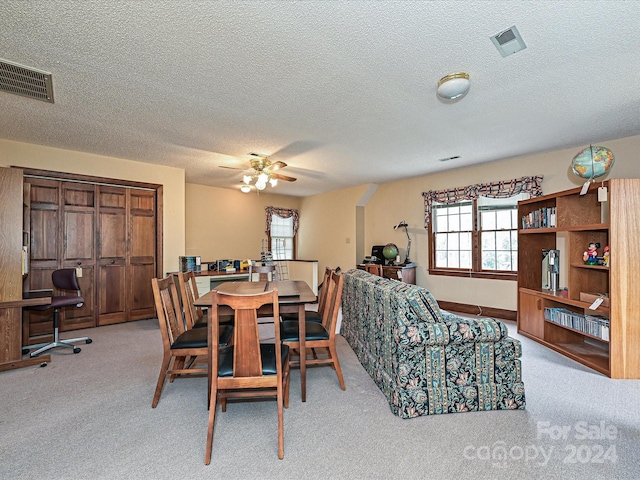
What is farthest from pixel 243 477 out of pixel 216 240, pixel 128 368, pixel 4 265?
pixel 216 240

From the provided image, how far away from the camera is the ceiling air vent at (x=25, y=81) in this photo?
2337 millimetres

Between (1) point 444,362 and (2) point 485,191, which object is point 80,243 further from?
(2) point 485,191

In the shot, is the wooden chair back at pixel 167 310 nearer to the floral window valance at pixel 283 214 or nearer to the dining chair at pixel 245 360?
the dining chair at pixel 245 360

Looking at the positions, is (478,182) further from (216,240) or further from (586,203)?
(216,240)

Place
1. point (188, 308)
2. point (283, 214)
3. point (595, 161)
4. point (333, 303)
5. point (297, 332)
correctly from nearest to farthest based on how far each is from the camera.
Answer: point (297, 332) → point (333, 303) → point (188, 308) → point (595, 161) → point (283, 214)

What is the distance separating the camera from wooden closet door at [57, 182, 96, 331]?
4.35 metres

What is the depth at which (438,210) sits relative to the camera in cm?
588

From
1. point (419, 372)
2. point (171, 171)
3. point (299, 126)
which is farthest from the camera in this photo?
point (171, 171)

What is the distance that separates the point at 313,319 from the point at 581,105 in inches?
130

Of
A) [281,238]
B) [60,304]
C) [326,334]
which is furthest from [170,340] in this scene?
[281,238]

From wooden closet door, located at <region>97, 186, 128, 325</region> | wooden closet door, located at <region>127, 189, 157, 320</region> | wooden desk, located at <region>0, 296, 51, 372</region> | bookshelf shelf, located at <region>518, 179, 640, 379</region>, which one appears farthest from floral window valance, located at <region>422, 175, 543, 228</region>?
wooden desk, located at <region>0, 296, 51, 372</region>

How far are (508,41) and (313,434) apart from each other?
284 centimetres

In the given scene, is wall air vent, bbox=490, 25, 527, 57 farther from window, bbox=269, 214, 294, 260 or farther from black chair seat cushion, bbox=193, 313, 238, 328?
window, bbox=269, 214, 294, 260

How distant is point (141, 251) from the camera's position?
4953 mm
